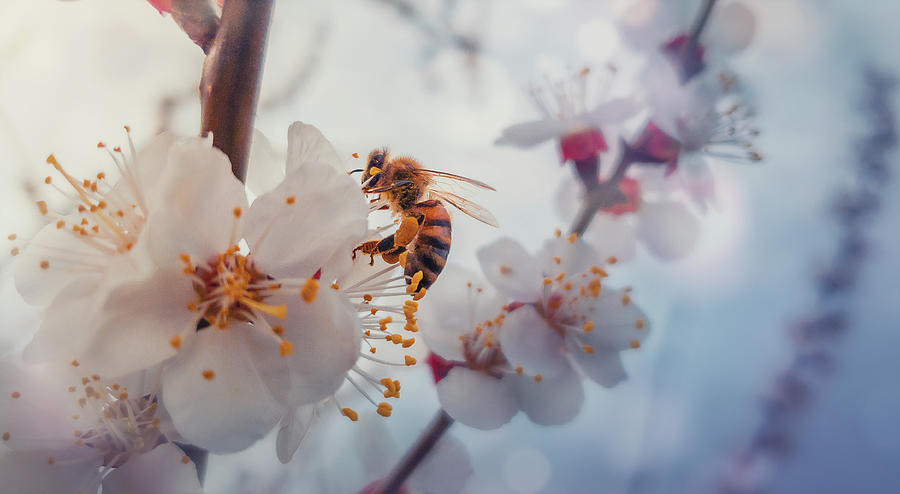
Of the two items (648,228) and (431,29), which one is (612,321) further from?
(431,29)

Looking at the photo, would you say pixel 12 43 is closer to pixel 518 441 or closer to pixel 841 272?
pixel 518 441

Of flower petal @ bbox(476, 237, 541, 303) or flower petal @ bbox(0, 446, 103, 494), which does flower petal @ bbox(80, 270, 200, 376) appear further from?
flower petal @ bbox(476, 237, 541, 303)

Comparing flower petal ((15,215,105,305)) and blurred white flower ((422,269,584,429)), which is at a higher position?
flower petal ((15,215,105,305))

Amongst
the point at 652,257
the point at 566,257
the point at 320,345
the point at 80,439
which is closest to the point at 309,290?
the point at 320,345

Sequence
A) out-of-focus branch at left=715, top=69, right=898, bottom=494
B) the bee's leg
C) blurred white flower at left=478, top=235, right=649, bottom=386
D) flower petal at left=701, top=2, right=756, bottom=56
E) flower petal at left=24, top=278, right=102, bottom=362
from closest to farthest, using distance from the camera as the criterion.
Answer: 1. flower petal at left=24, top=278, right=102, bottom=362
2. the bee's leg
3. blurred white flower at left=478, top=235, right=649, bottom=386
4. flower petal at left=701, top=2, right=756, bottom=56
5. out-of-focus branch at left=715, top=69, right=898, bottom=494

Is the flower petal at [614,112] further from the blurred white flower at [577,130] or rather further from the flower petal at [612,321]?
the flower petal at [612,321]

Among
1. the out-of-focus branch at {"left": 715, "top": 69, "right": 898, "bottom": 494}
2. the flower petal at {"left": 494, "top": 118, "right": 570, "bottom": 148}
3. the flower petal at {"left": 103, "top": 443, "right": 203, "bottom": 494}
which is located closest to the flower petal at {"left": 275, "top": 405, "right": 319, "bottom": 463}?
the flower petal at {"left": 103, "top": 443, "right": 203, "bottom": 494}

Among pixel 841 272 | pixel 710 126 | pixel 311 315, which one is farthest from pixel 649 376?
pixel 311 315

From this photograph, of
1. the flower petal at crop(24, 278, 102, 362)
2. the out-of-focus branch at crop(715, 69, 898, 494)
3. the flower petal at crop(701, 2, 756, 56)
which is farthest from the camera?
the out-of-focus branch at crop(715, 69, 898, 494)
